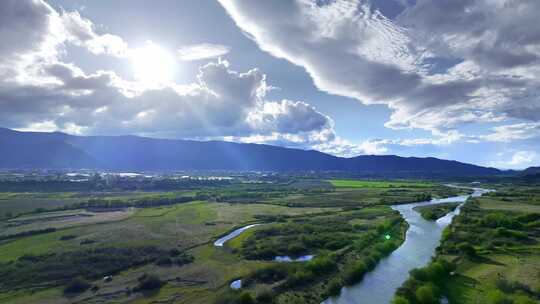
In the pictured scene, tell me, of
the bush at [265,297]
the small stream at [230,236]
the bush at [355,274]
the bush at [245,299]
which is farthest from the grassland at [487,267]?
the small stream at [230,236]

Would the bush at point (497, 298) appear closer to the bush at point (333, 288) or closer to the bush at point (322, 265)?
the bush at point (333, 288)

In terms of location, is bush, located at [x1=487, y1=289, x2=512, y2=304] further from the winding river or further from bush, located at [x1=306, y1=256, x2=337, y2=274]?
bush, located at [x1=306, y1=256, x2=337, y2=274]

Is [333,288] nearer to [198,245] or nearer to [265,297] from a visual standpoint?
[265,297]

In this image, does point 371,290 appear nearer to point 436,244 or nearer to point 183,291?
point 183,291

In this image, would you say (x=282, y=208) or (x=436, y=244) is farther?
(x=282, y=208)

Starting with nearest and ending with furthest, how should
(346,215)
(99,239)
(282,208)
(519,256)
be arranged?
(519,256) < (99,239) < (346,215) < (282,208)

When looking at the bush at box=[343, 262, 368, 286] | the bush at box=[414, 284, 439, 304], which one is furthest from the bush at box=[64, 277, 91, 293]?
the bush at box=[414, 284, 439, 304]

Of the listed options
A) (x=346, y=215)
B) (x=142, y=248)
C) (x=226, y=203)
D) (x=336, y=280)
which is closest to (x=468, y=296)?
(x=336, y=280)
